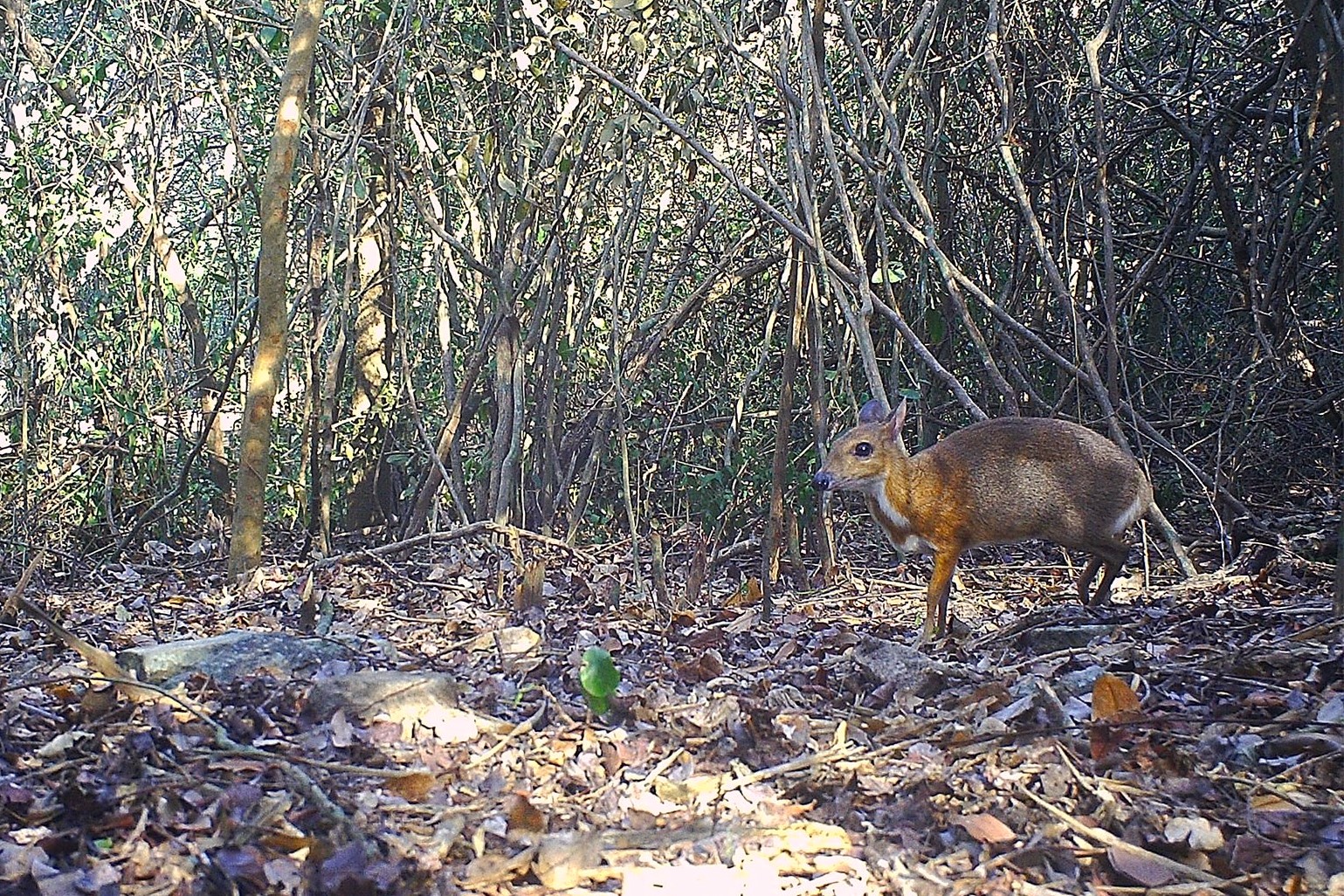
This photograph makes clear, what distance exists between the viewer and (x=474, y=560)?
22.7 ft

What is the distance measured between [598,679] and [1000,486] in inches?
107

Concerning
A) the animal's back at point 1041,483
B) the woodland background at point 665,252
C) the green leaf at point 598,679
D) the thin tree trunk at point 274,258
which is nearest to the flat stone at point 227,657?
the green leaf at point 598,679

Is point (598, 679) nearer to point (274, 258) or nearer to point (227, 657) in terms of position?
Answer: point (227, 657)

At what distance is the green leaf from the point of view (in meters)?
3.72

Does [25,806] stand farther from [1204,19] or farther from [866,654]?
[1204,19]

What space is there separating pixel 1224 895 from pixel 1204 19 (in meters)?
5.92

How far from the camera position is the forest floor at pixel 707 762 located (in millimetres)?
2643

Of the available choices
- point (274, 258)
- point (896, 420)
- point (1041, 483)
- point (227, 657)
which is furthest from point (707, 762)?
point (274, 258)

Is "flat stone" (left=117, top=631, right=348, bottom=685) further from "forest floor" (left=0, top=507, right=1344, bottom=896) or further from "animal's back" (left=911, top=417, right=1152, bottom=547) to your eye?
"animal's back" (left=911, top=417, right=1152, bottom=547)

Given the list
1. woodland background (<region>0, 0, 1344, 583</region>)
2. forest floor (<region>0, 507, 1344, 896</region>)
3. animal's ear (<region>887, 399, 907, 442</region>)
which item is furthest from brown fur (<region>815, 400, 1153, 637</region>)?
forest floor (<region>0, 507, 1344, 896</region>)

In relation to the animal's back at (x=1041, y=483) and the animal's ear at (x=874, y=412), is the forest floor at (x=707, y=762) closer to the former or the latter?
the animal's back at (x=1041, y=483)

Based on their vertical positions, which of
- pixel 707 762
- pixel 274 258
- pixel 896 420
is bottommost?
pixel 707 762

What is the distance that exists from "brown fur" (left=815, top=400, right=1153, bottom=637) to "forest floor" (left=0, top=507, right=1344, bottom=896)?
0.70 m

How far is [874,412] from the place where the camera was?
6.00 m
